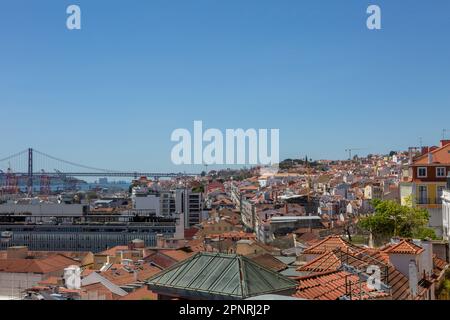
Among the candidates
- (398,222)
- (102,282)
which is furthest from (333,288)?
(102,282)

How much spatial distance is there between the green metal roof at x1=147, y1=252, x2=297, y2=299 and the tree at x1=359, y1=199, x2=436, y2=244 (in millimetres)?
4804

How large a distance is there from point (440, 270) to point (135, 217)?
79.8ft

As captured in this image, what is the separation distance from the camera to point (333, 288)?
3197 millimetres

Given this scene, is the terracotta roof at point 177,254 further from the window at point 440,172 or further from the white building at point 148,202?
the white building at point 148,202

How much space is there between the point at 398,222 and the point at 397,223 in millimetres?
17

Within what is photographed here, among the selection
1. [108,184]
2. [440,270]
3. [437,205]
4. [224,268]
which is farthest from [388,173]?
[108,184]

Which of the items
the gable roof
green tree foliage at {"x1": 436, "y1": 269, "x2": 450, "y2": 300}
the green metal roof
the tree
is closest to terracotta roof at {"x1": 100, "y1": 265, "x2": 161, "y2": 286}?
the gable roof

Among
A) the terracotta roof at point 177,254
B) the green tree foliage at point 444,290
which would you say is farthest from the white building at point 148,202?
the green tree foliage at point 444,290

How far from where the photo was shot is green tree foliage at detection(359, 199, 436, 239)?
7.16 m

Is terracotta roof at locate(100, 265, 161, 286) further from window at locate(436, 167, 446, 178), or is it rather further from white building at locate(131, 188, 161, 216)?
white building at locate(131, 188, 161, 216)

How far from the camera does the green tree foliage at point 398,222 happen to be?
716cm

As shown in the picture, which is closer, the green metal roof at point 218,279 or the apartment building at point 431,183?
→ the green metal roof at point 218,279

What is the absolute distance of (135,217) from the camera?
28.4m
